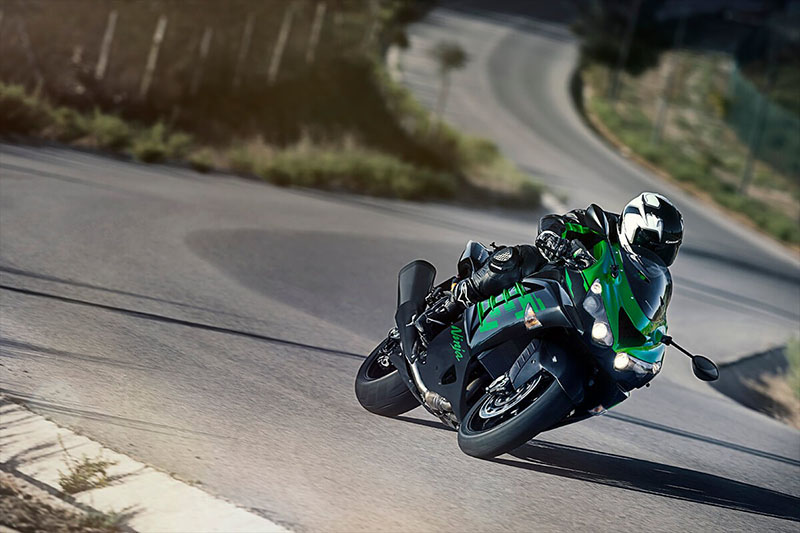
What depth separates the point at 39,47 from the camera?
26156mm

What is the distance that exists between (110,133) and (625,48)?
38.5 meters

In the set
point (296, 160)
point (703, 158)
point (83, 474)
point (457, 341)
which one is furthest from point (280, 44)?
point (83, 474)

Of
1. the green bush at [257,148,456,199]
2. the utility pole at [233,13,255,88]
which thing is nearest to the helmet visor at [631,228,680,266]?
the green bush at [257,148,456,199]

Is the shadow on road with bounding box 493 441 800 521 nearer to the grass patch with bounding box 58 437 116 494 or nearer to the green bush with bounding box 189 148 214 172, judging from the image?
the grass patch with bounding box 58 437 116 494

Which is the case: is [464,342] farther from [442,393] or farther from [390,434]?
[390,434]

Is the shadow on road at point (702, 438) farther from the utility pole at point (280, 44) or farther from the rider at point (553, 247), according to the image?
the utility pole at point (280, 44)

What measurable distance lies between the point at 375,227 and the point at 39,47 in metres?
14.2

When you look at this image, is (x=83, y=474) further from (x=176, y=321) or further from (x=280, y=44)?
(x=280, y=44)

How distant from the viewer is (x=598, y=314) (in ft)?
18.3

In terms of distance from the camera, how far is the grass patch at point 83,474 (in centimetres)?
470

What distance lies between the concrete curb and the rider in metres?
2.03

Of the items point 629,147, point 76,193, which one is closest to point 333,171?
point 76,193

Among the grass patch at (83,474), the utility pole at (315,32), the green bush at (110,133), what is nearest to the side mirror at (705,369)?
the grass patch at (83,474)

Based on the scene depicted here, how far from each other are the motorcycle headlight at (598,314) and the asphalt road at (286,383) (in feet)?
3.33
